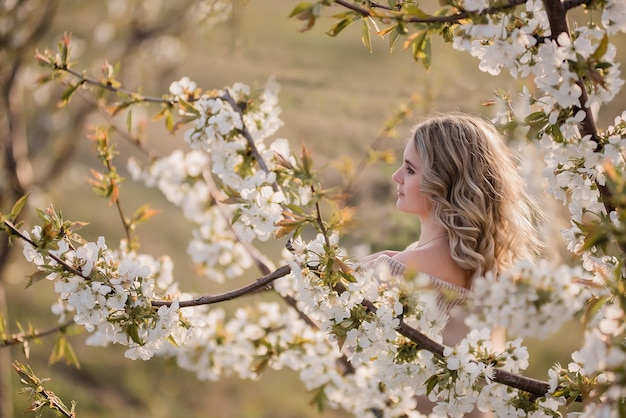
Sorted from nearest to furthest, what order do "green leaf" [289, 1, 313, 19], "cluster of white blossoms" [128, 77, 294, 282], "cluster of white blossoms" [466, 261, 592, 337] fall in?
"cluster of white blossoms" [466, 261, 592, 337], "green leaf" [289, 1, 313, 19], "cluster of white blossoms" [128, 77, 294, 282]

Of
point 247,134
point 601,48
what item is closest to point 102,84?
point 247,134

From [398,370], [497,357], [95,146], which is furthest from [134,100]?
[497,357]

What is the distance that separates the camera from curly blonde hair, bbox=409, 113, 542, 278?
170cm

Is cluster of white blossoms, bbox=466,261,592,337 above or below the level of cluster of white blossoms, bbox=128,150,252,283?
above

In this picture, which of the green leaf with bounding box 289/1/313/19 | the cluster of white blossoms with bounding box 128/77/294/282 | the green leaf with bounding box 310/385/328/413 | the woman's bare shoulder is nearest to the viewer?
the green leaf with bounding box 289/1/313/19

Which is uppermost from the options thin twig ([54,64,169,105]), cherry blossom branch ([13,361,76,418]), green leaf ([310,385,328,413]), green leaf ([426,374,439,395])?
thin twig ([54,64,169,105])

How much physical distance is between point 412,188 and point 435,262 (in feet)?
0.65

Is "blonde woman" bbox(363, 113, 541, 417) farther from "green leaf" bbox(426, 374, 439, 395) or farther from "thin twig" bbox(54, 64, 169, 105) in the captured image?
"thin twig" bbox(54, 64, 169, 105)

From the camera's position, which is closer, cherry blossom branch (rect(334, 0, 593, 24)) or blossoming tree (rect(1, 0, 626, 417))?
blossoming tree (rect(1, 0, 626, 417))

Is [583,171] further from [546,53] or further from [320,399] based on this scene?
[320,399]

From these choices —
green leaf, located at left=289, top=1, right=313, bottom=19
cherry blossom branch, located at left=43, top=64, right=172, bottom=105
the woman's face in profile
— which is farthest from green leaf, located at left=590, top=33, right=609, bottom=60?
cherry blossom branch, located at left=43, top=64, right=172, bottom=105

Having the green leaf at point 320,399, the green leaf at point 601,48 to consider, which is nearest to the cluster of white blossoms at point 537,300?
the green leaf at point 601,48

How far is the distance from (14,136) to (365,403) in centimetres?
204

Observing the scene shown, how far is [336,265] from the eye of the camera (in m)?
1.17
